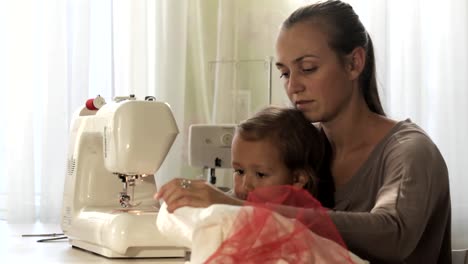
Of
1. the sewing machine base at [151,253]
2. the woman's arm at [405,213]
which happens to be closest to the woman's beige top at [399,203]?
the woman's arm at [405,213]

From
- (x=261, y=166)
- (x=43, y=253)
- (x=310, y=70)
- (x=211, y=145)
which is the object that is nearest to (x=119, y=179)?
(x=43, y=253)

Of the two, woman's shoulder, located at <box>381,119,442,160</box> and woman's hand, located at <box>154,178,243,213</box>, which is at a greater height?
woman's shoulder, located at <box>381,119,442,160</box>

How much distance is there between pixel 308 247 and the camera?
1.07m

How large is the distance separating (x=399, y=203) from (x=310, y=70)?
326 millimetres

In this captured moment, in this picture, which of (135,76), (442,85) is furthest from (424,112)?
(135,76)

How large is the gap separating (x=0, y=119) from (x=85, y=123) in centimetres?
138

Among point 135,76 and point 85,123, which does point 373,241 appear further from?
point 135,76

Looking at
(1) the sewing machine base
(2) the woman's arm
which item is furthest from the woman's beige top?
(1) the sewing machine base

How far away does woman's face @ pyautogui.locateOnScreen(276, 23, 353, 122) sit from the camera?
4.96ft

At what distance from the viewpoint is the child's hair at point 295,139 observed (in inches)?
60.8

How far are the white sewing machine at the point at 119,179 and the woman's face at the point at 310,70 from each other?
0.43 m

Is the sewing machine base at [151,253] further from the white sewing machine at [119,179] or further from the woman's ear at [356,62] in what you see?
the woman's ear at [356,62]

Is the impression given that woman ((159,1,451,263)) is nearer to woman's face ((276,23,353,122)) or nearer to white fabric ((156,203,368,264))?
woman's face ((276,23,353,122))

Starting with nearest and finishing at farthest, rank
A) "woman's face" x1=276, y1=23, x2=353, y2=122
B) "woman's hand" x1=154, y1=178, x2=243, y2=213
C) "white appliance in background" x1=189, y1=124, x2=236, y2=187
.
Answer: "woman's hand" x1=154, y1=178, x2=243, y2=213, "woman's face" x1=276, y1=23, x2=353, y2=122, "white appliance in background" x1=189, y1=124, x2=236, y2=187
